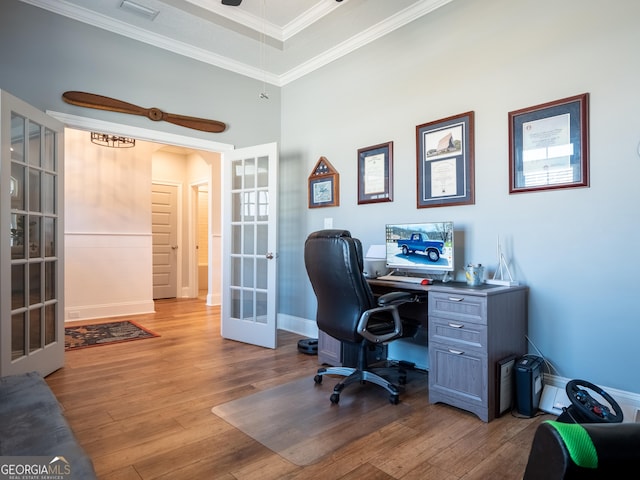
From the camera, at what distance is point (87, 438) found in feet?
6.49

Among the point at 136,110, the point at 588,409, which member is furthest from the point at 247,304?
the point at 588,409

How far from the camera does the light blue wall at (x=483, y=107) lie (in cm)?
218

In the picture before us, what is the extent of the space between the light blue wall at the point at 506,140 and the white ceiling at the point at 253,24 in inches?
8.8

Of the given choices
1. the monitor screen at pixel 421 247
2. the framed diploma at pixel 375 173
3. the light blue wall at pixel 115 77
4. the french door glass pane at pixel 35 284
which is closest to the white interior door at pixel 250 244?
the light blue wall at pixel 115 77

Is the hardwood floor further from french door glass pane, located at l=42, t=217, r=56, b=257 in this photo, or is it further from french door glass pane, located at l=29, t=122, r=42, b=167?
french door glass pane, located at l=29, t=122, r=42, b=167

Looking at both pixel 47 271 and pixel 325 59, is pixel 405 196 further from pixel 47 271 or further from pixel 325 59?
pixel 47 271

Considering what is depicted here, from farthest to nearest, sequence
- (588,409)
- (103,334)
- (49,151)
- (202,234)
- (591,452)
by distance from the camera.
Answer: (202,234), (103,334), (49,151), (588,409), (591,452)

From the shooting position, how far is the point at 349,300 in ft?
7.79

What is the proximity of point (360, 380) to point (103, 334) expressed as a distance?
3204 mm

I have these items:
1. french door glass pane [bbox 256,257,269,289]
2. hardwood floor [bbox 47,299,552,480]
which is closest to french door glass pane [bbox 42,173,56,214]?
hardwood floor [bbox 47,299,552,480]

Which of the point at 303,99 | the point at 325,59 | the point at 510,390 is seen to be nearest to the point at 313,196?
the point at 303,99

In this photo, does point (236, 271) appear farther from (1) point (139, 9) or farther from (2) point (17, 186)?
(1) point (139, 9)

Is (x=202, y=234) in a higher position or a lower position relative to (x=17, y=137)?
lower

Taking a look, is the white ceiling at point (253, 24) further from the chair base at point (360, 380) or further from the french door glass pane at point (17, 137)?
the chair base at point (360, 380)
